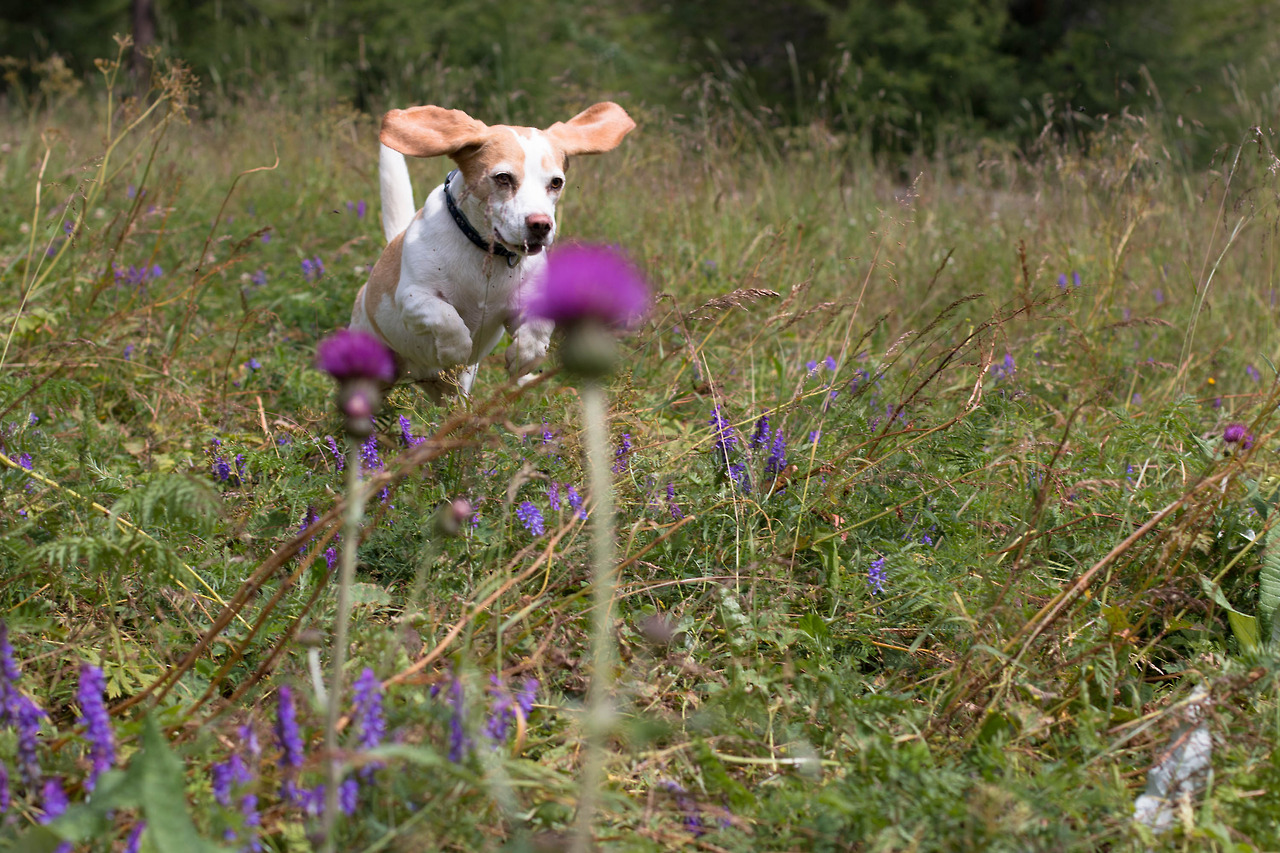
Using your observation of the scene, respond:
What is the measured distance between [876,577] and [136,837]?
4.43 ft

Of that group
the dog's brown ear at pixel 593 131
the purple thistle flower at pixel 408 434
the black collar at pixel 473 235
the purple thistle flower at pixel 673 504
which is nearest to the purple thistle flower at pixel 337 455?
the purple thistle flower at pixel 408 434

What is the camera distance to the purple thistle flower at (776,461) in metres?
2.23

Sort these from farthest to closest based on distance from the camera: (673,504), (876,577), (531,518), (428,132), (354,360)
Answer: (428,132)
(673,504)
(876,577)
(531,518)
(354,360)

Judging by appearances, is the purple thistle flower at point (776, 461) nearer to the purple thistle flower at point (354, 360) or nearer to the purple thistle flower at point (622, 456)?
the purple thistle flower at point (622, 456)

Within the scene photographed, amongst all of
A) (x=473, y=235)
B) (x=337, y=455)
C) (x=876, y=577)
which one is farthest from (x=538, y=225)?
(x=876, y=577)

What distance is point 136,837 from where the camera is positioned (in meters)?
1.15

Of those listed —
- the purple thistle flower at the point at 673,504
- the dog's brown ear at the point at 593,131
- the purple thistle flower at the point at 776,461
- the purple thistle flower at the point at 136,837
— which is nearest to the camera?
the purple thistle flower at the point at 136,837

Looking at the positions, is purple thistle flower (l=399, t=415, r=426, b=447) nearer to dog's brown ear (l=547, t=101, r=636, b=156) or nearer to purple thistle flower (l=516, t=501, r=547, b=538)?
purple thistle flower (l=516, t=501, r=547, b=538)

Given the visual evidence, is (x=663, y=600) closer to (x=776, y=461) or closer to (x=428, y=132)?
(x=776, y=461)

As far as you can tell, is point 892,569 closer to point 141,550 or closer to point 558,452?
point 558,452

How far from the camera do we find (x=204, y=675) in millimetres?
1719

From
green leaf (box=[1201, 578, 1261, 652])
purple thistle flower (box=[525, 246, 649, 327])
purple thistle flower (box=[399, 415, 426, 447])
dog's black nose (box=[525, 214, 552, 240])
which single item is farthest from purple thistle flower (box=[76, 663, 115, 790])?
green leaf (box=[1201, 578, 1261, 652])

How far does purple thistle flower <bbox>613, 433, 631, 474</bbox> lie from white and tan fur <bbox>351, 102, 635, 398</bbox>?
0.54 metres

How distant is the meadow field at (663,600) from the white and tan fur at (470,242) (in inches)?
11.8
